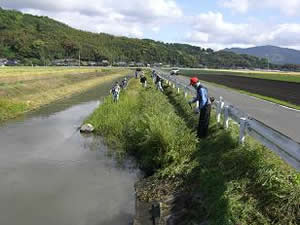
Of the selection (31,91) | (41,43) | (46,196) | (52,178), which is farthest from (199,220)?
(41,43)

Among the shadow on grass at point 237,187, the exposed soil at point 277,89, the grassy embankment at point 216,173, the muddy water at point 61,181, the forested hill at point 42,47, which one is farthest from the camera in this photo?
the forested hill at point 42,47

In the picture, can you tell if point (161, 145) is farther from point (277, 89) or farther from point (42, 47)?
point (42, 47)

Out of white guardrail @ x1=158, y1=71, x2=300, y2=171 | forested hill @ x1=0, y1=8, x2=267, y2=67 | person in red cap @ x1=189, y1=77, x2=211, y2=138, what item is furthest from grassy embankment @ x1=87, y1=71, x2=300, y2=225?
forested hill @ x1=0, y1=8, x2=267, y2=67

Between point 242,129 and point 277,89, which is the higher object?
point 242,129

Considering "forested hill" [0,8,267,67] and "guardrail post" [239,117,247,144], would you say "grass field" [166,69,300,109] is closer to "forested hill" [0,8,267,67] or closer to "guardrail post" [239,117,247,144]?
"guardrail post" [239,117,247,144]

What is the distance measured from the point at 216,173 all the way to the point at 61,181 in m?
5.52

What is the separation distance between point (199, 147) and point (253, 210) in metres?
5.14

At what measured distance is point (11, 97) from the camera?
30.9 m

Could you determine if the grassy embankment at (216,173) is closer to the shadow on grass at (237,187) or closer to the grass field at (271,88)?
the shadow on grass at (237,187)

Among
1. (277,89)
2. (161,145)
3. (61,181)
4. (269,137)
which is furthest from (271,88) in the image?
(269,137)

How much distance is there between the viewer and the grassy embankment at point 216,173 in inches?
263

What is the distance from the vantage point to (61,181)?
40.3 feet

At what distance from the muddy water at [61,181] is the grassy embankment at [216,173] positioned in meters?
0.92

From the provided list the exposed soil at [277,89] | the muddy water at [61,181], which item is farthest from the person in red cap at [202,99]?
the exposed soil at [277,89]
